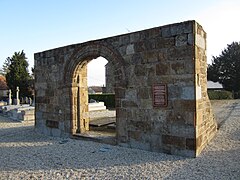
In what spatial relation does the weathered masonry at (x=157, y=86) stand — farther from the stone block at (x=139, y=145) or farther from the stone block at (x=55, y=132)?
the stone block at (x=55, y=132)

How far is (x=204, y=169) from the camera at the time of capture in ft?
14.4

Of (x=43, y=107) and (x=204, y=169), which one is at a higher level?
(x=43, y=107)

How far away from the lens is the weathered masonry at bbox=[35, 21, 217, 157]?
517 cm

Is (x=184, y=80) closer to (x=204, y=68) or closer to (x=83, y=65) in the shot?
(x=204, y=68)

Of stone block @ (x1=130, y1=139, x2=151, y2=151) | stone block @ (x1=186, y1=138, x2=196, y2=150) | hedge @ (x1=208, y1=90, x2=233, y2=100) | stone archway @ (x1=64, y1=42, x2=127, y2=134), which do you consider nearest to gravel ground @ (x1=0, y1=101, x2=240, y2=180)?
stone block @ (x1=130, y1=139, x2=151, y2=151)

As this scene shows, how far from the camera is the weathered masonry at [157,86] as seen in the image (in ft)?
17.0

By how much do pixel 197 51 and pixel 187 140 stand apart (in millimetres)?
1988

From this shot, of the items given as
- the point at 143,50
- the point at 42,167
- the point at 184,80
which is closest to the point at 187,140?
the point at 184,80

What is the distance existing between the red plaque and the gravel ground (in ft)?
3.86

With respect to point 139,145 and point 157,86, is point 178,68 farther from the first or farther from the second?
point 139,145

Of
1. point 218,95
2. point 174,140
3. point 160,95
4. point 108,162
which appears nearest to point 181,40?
point 160,95

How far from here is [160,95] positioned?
555 cm

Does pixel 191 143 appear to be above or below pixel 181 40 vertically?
below

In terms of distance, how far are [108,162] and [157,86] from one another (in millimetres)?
2067
